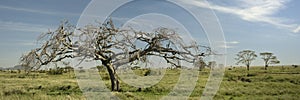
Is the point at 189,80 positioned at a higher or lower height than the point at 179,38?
lower

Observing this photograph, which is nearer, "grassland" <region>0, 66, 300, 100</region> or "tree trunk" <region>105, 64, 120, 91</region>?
"grassland" <region>0, 66, 300, 100</region>

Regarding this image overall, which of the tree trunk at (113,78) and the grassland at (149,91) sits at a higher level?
the tree trunk at (113,78)

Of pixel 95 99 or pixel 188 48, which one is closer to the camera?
pixel 95 99

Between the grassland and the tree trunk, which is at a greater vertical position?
the tree trunk

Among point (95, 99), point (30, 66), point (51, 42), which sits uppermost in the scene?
point (51, 42)

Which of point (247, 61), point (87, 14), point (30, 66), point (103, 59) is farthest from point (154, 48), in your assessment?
point (247, 61)

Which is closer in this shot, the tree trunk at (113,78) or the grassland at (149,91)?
the grassland at (149,91)

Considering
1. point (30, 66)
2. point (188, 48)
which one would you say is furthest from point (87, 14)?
point (188, 48)

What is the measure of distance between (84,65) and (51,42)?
2.37 m

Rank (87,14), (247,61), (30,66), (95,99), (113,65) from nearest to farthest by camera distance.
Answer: (95,99), (87,14), (30,66), (113,65), (247,61)

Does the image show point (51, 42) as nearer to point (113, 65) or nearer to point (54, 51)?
point (54, 51)

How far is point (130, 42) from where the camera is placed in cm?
2089

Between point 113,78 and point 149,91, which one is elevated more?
point 113,78

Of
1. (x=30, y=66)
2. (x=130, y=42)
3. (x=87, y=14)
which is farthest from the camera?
(x=130, y=42)
